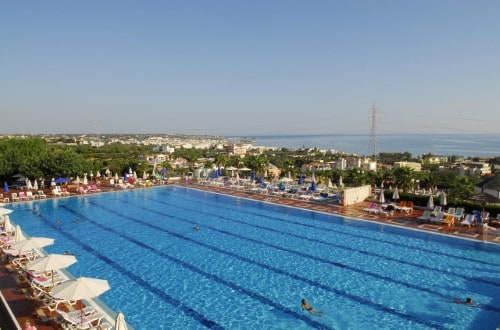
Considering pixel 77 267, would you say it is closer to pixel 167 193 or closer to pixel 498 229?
pixel 167 193

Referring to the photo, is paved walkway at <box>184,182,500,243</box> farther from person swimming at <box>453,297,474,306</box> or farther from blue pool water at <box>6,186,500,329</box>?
person swimming at <box>453,297,474,306</box>

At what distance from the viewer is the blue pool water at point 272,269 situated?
→ 30.7 feet

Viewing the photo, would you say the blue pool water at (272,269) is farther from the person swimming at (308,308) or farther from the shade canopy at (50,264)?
the shade canopy at (50,264)

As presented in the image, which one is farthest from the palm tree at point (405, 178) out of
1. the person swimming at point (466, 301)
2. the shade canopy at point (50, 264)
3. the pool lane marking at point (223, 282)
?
the shade canopy at point (50, 264)

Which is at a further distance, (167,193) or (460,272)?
(167,193)

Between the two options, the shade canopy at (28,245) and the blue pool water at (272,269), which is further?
the shade canopy at (28,245)

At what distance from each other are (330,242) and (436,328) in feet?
23.3

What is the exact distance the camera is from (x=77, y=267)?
40.8 feet

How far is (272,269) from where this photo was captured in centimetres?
1262

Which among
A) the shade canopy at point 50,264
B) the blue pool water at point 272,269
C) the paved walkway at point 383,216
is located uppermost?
the shade canopy at point 50,264

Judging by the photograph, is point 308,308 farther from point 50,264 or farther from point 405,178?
point 405,178

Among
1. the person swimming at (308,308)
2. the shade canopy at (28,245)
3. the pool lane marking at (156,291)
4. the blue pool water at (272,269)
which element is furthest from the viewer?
the shade canopy at (28,245)

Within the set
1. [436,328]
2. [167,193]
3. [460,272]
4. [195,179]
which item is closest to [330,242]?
[460,272]

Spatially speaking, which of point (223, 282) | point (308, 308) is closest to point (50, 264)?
point (223, 282)
